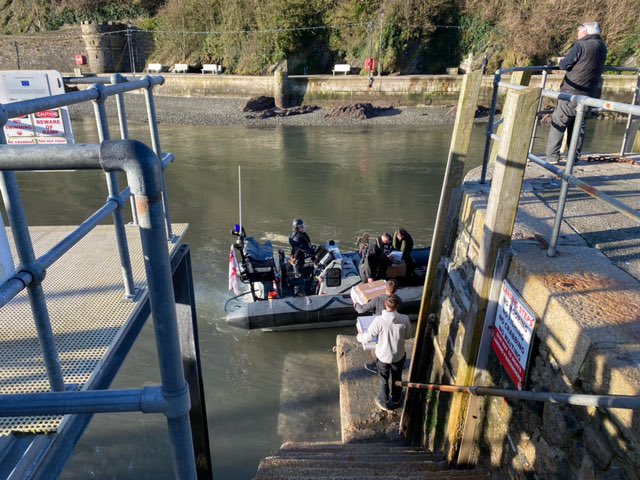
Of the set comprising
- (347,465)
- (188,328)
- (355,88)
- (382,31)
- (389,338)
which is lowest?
(347,465)

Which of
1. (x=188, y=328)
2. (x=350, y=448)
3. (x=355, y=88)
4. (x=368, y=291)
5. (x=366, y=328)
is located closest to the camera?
(x=188, y=328)

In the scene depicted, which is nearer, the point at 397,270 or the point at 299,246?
the point at 397,270

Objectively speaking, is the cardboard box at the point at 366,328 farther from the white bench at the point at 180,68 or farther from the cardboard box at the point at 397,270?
the white bench at the point at 180,68

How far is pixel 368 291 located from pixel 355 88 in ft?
85.6

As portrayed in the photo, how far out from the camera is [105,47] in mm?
39656

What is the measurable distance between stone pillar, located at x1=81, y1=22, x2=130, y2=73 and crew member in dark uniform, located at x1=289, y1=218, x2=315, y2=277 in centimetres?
3795

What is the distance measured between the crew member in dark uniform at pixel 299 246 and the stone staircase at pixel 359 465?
433 cm

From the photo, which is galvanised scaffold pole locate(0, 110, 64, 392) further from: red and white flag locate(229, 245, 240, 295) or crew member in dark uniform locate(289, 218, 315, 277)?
crew member in dark uniform locate(289, 218, 315, 277)

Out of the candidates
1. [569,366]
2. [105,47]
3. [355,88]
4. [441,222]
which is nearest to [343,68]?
[355,88]

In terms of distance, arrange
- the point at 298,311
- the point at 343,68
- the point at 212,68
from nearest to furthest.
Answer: the point at 298,311
the point at 343,68
the point at 212,68

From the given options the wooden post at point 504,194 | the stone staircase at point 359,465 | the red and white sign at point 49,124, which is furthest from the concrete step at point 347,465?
the red and white sign at point 49,124

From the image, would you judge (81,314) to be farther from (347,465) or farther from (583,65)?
(583,65)

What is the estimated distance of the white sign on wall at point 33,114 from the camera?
2342 mm

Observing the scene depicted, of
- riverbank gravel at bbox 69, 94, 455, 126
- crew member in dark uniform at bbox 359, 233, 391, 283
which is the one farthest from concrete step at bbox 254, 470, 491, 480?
riverbank gravel at bbox 69, 94, 455, 126
